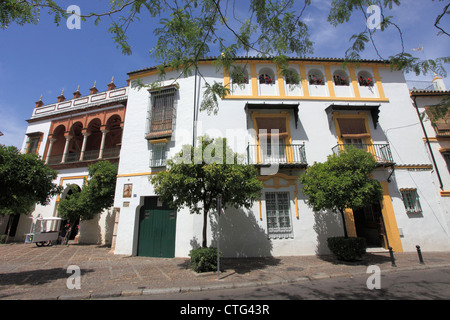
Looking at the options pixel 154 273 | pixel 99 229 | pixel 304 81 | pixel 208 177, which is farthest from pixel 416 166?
pixel 99 229

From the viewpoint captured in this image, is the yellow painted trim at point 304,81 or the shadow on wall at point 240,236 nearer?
the shadow on wall at point 240,236

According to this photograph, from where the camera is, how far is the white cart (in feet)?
46.7

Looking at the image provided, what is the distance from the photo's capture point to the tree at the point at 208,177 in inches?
298

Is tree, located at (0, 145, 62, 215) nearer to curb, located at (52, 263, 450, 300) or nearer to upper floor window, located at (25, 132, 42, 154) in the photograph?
curb, located at (52, 263, 450, 300)

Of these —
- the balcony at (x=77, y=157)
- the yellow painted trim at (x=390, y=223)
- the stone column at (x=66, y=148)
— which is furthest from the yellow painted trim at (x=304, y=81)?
the stone column at (x=66, y=148)

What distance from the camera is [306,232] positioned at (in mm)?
10391

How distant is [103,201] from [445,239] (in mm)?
19450

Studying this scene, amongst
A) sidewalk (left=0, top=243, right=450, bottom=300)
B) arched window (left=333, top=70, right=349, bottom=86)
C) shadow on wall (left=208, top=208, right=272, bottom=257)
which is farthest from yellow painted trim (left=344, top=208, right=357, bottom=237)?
arched window (left=333, top=70, right=349, bottom=86)

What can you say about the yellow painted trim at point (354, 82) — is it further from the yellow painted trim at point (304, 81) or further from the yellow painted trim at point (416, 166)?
the yellow painted trim at point (416, 166)

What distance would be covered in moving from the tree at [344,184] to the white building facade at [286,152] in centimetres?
185

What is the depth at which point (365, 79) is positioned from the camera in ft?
43.6

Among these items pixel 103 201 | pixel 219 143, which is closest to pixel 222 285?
pixel 219 143

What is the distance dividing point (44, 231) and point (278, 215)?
55.6 feet
